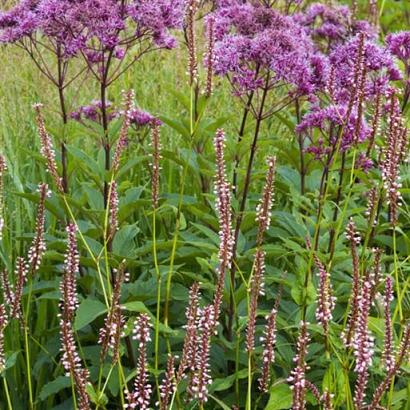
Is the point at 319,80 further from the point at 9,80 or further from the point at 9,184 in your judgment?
the point at 9,80

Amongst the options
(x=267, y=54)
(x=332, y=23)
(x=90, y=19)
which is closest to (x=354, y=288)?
(x=267, y=54)

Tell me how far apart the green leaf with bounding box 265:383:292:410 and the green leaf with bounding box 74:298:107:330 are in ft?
2.20

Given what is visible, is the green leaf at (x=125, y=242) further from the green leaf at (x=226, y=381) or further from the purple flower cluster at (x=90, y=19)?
the purple flower cluster at (x=90, y=19)

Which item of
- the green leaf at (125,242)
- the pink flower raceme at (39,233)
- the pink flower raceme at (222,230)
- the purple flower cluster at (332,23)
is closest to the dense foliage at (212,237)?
the green leaf at (125,242)

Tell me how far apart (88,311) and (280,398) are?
770 millimetres

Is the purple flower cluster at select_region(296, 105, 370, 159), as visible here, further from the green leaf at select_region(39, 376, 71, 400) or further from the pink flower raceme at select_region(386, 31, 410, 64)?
the green leaf at select_region(39, 376, 71, 400)

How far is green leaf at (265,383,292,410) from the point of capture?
9.57 ft

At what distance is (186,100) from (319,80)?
625mm

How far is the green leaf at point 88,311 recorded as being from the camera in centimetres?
313

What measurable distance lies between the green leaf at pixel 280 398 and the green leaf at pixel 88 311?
671mm

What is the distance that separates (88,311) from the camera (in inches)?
126

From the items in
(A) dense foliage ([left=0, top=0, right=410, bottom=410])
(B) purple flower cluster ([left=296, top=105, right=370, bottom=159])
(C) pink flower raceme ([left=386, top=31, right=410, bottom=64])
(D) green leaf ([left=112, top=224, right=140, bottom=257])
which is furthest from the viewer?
(C) pink flower raceme ([left=386, top=31, right=410, bottom=64])

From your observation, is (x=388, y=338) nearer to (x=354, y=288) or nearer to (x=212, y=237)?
(x=354, y=288)

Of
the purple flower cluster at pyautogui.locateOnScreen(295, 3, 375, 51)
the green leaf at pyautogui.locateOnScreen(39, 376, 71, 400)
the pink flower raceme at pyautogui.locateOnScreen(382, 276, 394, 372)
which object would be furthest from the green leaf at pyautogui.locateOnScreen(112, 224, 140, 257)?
the purple flower cluster at pyautogui.locateOnScreen(295, 3, 375, 51)
